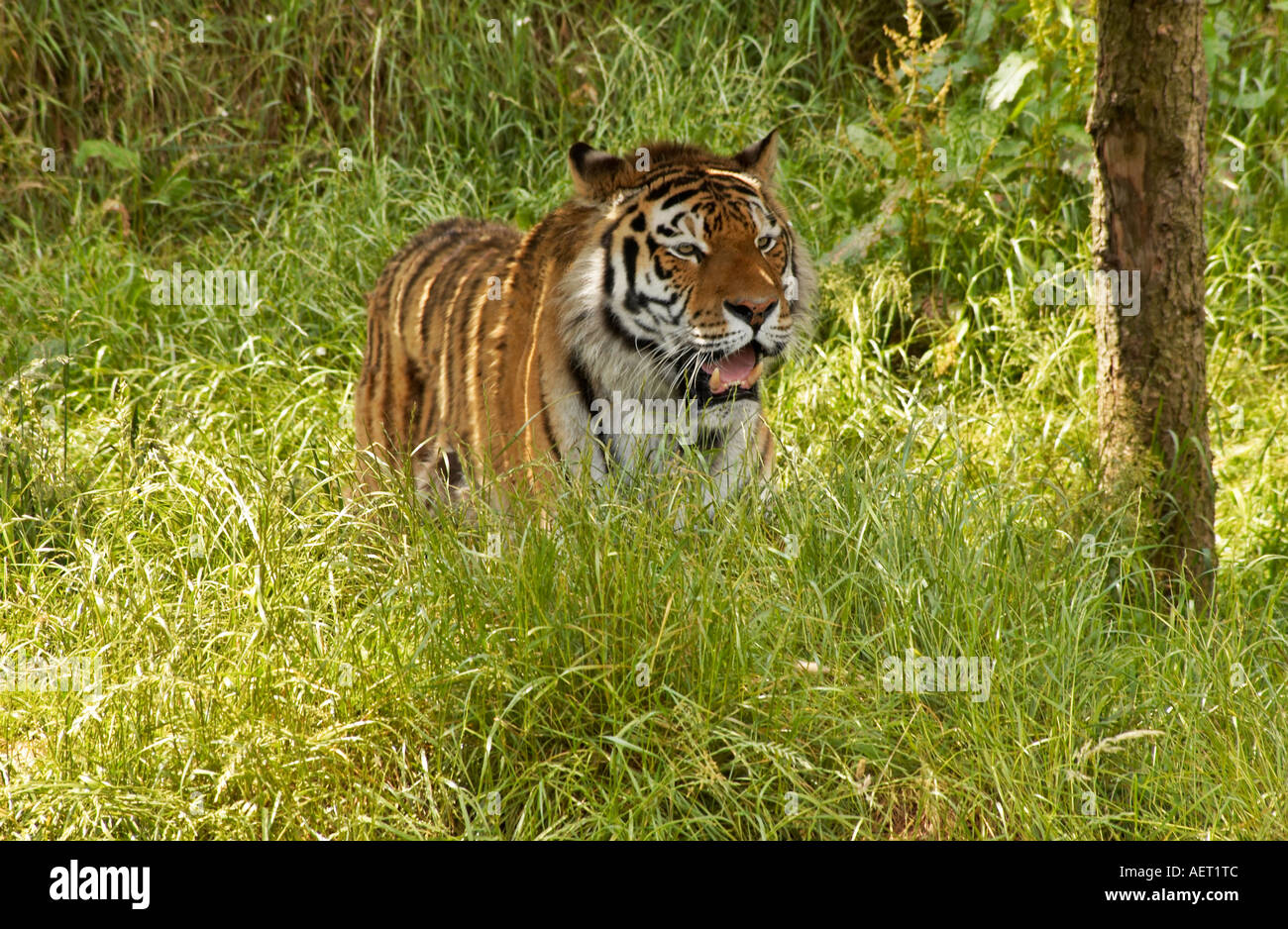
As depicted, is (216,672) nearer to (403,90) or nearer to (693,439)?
(693,439)

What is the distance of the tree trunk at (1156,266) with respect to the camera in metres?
3.68

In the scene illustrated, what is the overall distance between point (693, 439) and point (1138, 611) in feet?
4.15

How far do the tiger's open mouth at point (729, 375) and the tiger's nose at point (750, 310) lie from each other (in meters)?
0.09

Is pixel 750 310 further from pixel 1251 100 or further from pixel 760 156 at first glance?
pixel 1251 100

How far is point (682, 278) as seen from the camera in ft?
11.6

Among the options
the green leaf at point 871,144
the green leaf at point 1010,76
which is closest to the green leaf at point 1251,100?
the green leaf at point 1010,76

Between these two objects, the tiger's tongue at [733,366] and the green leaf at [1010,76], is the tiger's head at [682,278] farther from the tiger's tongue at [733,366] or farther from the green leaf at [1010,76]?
the green leaf at [1010,76]

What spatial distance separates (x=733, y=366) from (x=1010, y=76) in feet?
8.27

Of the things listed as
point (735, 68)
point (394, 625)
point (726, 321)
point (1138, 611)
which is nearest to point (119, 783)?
point (394, 625)

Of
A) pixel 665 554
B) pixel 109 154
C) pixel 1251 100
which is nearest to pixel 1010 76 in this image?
pixel 1251 100

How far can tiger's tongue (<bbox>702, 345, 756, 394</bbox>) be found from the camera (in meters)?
3.55

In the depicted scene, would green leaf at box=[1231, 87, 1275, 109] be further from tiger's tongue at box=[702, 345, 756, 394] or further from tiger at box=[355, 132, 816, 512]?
tiger's tongue at box=[702, 345, 756, 394]

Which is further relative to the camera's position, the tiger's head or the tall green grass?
the tiger's head

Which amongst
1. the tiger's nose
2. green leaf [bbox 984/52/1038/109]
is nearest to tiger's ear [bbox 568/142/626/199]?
the tiger's nose
